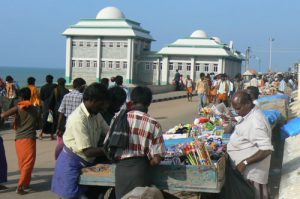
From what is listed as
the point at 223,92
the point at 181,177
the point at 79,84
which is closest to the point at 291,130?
the point at 79,84

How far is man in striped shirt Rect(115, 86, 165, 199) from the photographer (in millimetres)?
4508

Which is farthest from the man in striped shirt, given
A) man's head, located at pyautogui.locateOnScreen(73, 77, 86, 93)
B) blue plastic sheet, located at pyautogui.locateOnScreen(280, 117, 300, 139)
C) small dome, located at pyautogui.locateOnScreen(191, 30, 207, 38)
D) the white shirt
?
small dome, located at pyautogui.locateOnScreen(191, 30, 207, 38)

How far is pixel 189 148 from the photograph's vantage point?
559 centimetres

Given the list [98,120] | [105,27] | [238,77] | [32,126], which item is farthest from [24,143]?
[105,27]

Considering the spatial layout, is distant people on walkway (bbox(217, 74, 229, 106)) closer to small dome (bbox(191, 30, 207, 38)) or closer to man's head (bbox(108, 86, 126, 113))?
man's head (bbox(108, 86, 126, 113))

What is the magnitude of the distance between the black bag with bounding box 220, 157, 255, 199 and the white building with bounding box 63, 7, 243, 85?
195ft

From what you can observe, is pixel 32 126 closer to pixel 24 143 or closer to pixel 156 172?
pixel 24 143

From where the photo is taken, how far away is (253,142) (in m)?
5.29

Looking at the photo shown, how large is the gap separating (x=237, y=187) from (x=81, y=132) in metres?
1.88

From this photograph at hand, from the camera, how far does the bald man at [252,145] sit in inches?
207

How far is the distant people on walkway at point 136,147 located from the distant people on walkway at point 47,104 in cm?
781

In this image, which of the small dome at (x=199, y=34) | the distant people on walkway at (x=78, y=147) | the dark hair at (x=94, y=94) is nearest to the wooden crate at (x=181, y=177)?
the distant people on walkway at (x=78, y=147)

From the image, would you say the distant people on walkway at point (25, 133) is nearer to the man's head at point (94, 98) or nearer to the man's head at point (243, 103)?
the man's head at point (94, 98)

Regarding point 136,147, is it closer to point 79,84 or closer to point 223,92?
point 79,84
